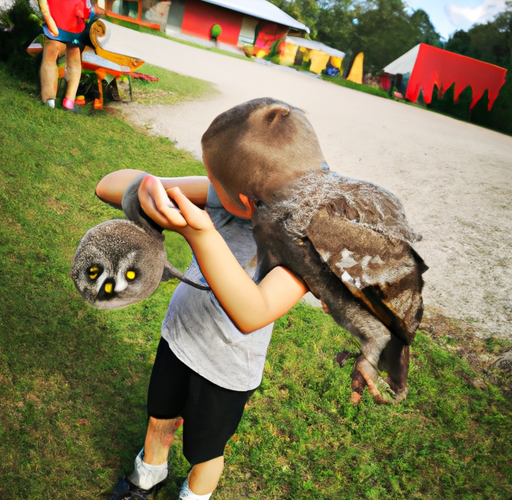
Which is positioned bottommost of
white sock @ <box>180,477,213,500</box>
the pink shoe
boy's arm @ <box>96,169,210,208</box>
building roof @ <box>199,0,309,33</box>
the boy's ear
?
white sock @ <box>180,477,213,500</box>

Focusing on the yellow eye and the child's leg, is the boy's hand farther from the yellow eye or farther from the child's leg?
the child's leg

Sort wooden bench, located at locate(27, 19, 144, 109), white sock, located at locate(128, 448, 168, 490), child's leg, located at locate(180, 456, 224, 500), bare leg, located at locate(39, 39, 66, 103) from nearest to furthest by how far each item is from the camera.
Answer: child's leg, located at locate(180, 456, 224, 500) → white sock, located at locate(128, 448, 168, 490) → bare leg, located at locate(39, 39, 66, 103) → wooden bench, located at locate(27, 19, 144, 109)

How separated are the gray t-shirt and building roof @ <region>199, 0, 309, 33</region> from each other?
78.0ft

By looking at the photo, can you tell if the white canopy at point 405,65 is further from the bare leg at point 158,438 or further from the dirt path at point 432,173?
the bare leg at point 158,438

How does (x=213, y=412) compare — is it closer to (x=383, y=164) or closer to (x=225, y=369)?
(x=225, y=369)

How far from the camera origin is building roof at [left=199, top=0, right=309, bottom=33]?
22812 millimetres

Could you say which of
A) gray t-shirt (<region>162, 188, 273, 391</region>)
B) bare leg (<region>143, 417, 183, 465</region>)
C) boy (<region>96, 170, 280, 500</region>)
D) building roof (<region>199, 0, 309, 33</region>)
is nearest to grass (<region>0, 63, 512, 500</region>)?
bare leg (<region>143, 417, 183, 465</region>)

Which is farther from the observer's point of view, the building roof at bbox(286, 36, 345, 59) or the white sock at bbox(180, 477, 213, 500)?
the building roof at bbox(286, 36, 345, 59)

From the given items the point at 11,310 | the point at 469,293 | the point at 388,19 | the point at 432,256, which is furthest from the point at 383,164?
the point at 388,19

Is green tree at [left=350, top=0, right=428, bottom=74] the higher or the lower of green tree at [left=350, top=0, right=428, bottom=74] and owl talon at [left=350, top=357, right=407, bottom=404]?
the higher

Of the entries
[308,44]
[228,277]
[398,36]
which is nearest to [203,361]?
[228,277]

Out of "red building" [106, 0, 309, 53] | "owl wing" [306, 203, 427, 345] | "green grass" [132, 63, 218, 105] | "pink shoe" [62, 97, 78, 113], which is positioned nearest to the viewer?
"owl wing" [306, 203, 427, 345]

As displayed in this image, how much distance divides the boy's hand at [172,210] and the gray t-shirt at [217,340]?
14.2 inches

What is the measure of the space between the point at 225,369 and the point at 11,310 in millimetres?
1911
